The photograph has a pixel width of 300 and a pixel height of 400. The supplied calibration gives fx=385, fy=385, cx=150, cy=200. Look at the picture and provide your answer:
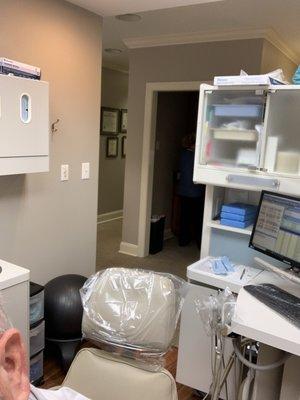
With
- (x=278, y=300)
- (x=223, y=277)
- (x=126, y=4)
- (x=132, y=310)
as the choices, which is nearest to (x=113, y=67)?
(x=126, y=4)

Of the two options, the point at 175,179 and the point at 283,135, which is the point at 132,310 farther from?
the point at 175,179

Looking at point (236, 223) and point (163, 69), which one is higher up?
point (163, 69)

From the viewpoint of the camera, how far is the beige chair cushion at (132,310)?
4.50 feet

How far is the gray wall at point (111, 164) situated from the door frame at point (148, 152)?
1692 millimetres

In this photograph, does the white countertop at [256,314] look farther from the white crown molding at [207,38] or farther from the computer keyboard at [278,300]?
the white crown molding at [207,38]

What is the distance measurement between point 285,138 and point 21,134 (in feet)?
4.63

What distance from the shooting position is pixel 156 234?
4773 mm

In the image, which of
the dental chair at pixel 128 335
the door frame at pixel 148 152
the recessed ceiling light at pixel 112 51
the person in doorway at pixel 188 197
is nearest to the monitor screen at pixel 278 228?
the dental chair at pixel 128 335

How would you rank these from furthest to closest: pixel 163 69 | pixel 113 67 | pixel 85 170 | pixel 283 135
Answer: pixel 113 67, pixel 163 69, pixel 85 170, pixel 283 135

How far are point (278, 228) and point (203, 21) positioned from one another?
235cm

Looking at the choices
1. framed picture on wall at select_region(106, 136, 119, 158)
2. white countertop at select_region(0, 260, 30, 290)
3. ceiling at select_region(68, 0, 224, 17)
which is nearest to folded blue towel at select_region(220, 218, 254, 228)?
white countertop at select_region(0, 260, 30, 290)

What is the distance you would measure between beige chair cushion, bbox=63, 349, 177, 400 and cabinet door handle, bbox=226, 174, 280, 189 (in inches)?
42.8

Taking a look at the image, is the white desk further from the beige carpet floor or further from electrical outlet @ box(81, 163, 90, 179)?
the beige carpet floor

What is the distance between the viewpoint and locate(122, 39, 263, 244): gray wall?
3.76 m
